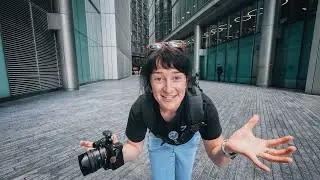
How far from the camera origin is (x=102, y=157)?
1.37 m

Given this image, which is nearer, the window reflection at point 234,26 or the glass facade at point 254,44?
the glass facade at point 254,44

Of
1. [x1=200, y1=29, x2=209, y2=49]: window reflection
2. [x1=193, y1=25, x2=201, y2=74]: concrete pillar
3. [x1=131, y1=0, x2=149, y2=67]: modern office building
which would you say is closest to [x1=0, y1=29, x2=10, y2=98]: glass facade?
[x1=193, y1=25, x2=201, y2=74]: concrete pillar

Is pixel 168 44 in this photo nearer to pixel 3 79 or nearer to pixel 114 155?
pixel 114 155

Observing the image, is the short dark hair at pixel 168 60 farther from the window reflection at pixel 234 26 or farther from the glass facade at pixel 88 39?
the window reflection at pixel 234 26

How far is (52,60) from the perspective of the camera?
1063cm

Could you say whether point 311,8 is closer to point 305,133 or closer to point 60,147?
point 305,133

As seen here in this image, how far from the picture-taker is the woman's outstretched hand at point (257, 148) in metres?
1.10

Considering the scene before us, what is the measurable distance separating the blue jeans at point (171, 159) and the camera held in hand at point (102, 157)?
36 centimetres

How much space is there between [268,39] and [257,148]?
13.1 m

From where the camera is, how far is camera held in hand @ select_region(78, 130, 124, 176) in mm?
1317

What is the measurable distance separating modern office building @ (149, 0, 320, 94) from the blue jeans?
33.6 feet

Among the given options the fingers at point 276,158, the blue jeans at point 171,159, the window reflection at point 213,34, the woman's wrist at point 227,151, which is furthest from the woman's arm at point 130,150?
the window reflection at point 213,34

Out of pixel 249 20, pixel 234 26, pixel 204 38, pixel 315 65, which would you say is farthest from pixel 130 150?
pixel 204 38

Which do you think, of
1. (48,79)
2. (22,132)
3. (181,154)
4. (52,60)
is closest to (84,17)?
(52,60)
